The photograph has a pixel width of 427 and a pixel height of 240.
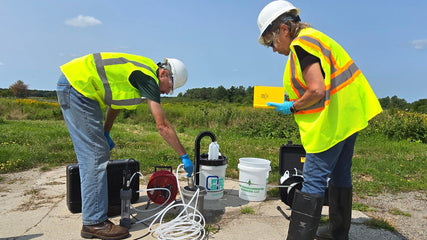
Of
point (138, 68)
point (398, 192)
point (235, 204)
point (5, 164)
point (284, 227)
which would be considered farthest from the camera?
point (5, 164)

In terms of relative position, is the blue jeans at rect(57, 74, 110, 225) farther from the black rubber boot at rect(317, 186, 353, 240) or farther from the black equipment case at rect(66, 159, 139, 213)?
the black rubber boot at rect(317, 186, 353, 240)

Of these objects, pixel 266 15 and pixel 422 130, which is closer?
pixel 266 15

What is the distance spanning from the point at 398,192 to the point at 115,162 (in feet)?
13.1

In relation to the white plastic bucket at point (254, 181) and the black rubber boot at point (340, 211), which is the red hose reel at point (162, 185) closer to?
the white plastic bucket at point (254, 181)

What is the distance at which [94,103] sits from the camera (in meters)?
2.81

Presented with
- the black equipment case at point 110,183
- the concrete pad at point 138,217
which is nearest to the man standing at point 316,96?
the concrete pad at point 138,217

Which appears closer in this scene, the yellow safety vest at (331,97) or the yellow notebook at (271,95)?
the yellow safety vest at (331,97)

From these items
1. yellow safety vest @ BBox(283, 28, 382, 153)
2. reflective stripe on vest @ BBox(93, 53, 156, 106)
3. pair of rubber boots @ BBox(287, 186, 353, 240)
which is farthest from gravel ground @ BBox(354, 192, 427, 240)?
reflective stripe on vest @ BBox(93, 53, 156, 106)

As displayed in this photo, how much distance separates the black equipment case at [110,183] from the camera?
10.7 ft

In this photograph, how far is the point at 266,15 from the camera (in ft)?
7.63

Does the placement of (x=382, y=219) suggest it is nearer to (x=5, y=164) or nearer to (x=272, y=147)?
(x=272, y=147)

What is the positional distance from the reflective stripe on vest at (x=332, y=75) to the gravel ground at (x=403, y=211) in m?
1.80

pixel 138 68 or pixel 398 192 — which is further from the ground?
pixel 138 68

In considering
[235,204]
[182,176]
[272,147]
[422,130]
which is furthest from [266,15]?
[422,130]
